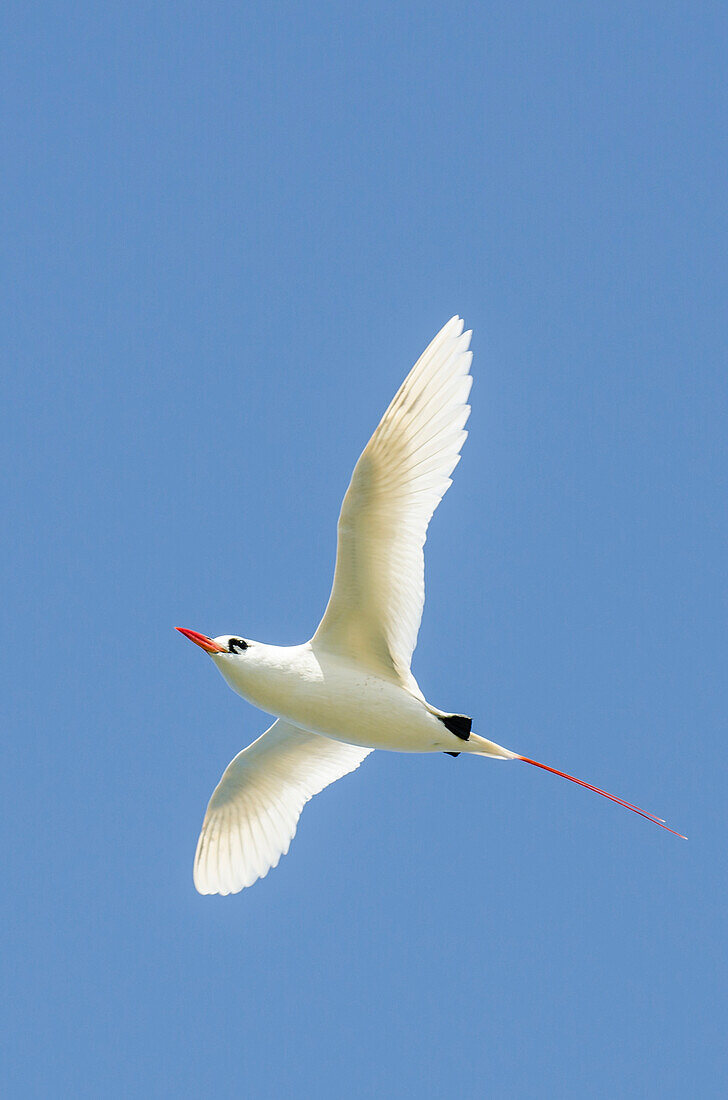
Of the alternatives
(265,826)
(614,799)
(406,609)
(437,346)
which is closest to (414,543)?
(406,609)

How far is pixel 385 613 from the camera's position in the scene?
14.0m

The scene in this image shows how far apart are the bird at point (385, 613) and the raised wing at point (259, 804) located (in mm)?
1050

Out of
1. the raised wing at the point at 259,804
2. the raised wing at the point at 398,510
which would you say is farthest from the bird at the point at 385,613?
the raised wing at the point at 259,804

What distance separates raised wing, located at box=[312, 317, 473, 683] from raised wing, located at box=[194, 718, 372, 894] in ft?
7.99

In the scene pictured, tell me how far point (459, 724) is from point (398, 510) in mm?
2044

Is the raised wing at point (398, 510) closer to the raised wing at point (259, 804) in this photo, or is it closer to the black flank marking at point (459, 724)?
the black flank marking at point (459, 724)

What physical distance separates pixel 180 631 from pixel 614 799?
169 inches

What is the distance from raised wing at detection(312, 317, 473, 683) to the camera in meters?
13.1

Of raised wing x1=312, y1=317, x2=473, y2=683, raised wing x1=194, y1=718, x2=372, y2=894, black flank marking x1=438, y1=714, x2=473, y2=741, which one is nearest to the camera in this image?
raised wing x1=312, y1=317, x2=473, y2=683

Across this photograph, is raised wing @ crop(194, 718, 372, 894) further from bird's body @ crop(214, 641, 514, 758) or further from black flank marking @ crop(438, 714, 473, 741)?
black flank marking @ crop(438, 714, 473, 741)

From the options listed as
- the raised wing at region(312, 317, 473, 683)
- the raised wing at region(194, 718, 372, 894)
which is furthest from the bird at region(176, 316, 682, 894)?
the raised wing at region(194, 718, 372, 894)

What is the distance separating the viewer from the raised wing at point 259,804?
53.5ft

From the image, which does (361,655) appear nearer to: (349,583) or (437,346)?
(349,583)

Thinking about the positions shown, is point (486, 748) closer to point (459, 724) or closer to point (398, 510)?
point (459, 724)
